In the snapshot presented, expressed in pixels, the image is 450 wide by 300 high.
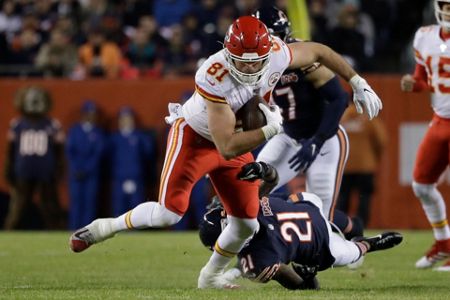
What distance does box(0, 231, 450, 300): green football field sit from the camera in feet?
20.0

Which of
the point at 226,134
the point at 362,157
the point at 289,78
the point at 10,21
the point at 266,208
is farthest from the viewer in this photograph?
the point at 10,21

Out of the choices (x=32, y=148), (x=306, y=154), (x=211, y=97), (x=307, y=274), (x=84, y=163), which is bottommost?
(x=84, y=163)

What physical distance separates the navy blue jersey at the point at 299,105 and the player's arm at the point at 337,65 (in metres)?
0.90

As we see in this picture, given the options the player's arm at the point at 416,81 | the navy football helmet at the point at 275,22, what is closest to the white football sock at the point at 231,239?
the navy football helmet at the point at 275,22

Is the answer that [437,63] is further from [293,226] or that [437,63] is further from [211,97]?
[211,97]

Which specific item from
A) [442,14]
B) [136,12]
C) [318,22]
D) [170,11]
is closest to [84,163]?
[136,12]

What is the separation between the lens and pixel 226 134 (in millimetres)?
6078

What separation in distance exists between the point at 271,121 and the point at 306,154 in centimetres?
143

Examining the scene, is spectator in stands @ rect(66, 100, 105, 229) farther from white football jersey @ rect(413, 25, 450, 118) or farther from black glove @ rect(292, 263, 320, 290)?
black glove @ rect(292, 263, 320, 290)

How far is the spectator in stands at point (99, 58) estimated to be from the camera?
531 inches

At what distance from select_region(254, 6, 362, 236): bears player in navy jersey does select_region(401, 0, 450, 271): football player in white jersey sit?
22.7 inches

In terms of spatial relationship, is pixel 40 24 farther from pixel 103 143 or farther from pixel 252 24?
pixel 252 24

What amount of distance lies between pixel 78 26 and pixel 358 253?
8410 millimetres

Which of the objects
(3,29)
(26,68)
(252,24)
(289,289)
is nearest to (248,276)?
(289,289)
